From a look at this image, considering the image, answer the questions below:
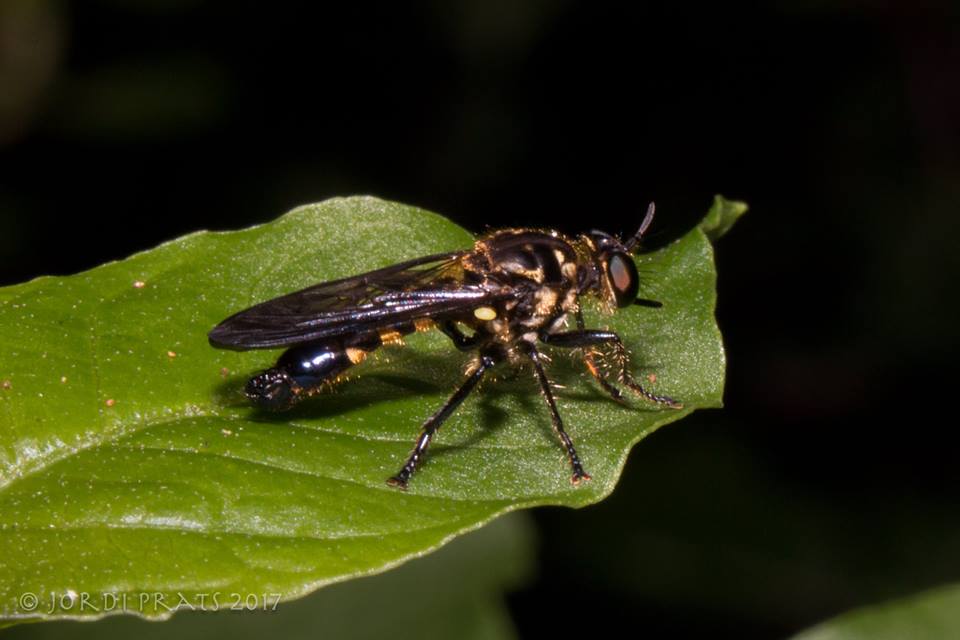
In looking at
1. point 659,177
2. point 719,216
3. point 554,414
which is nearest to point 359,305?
point 554,414

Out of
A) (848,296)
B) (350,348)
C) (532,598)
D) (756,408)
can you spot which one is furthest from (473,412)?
(848,296)

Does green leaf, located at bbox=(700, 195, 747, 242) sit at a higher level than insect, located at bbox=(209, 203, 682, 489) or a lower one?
higher

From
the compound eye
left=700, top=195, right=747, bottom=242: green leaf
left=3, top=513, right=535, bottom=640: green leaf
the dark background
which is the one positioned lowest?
left=3, top=513, right=535, bottom=640: green leaf

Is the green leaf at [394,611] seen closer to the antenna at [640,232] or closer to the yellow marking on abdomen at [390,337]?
the yellow marking on abdomen at [390,337]

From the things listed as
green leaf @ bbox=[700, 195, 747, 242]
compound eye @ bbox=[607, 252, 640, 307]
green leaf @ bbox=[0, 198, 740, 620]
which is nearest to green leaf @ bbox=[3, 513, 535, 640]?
green leaf @ bbox=[0, 198, 740, 620]

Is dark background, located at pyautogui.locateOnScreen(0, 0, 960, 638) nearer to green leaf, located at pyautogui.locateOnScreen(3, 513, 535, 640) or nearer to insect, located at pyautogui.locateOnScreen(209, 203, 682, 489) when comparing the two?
green leaf, located at pyautogui.locateOnScreen(3, 513, 535, 640)

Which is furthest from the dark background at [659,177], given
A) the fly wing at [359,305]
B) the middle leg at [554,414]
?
the fly wing at [359,305]

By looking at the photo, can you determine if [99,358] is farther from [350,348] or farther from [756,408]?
[756,408]
